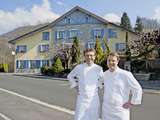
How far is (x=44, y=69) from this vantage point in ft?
172

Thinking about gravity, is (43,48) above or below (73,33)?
below

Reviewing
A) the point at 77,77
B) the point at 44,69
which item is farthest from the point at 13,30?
the point at 77,77

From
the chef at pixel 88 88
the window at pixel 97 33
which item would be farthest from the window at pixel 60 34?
the chef at pixel 88 88

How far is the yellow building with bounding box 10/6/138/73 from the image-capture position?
62500 mm

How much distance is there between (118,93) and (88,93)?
0.59 metres

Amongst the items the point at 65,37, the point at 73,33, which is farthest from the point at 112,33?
the point at 65,37

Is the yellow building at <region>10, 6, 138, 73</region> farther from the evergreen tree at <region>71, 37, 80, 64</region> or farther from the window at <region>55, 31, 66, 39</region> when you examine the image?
the evergreen tree at <region>71, 37, 80, 64</region>

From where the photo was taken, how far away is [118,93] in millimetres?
5645

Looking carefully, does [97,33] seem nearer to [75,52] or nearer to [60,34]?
[60,34]

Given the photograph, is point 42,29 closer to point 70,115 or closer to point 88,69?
point 70,115

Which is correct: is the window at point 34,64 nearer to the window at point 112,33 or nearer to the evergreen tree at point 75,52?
the window at point 112,33

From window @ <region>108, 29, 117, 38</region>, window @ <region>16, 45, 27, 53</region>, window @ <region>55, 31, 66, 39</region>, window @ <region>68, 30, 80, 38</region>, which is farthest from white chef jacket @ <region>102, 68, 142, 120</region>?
window @ <region>16, 45, 27, 53</region>

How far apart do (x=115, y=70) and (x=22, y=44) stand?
65.3m

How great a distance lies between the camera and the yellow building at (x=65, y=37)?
6250cm
